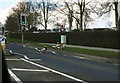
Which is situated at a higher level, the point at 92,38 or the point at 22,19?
the point at 22,19

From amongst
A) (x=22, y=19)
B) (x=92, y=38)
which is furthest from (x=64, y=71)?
(x=22, y=19)

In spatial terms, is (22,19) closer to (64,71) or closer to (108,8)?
(108,8)

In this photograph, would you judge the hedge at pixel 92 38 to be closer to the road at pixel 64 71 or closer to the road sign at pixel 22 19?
the road sign at pixel 22 19

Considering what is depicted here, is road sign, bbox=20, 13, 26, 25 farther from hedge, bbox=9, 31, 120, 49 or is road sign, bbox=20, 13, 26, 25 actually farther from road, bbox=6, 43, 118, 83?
road, bbox=6, 43, 118, 83

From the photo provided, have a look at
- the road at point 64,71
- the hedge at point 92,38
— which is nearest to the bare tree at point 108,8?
the hedge at point 92,38

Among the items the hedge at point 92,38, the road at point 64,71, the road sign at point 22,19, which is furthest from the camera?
the road sign at point 22,19

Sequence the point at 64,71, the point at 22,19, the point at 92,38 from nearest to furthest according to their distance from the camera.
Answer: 1. the point at 64,71
2. the point at 92,38
3. the point at 22,19

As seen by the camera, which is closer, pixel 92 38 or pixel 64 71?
pixel 64 71

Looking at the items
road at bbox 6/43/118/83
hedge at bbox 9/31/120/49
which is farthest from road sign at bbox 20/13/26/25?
road at bbox 6/43/118/83

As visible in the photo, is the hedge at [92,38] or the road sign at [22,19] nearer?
the hedge at [92,38]

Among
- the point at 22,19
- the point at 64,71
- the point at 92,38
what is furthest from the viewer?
the point at 22,19

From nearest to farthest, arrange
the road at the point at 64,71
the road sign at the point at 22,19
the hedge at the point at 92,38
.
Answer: the road at the point at 64,71
the hedge at the point at 92,38
the road sign at the point at 22,19

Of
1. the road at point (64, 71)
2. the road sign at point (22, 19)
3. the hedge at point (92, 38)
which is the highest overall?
the road sign at point (22, 19)

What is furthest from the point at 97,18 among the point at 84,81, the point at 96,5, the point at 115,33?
the point at 84,81
